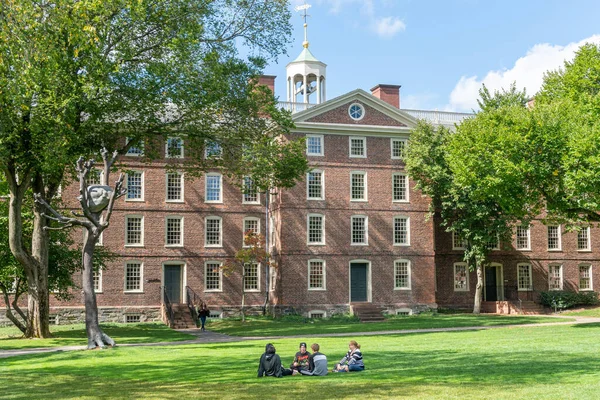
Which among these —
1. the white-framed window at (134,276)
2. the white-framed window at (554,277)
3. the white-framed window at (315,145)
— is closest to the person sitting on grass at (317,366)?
the white-framed window at (134,276)

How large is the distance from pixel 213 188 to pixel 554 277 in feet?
71.3

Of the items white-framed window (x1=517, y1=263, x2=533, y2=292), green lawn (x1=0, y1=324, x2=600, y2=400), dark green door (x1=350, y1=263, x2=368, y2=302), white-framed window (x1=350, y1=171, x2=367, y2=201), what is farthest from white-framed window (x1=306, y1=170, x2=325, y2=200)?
green lawn (x1=0, y1=324, x2=600, y2=400)

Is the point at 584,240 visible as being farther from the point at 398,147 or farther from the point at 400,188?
the point at 398,147

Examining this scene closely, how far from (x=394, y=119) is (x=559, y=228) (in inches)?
528

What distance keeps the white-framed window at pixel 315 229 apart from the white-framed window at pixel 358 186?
86.5 inches

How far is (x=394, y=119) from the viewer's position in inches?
1651

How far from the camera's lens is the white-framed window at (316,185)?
40844 millimetres

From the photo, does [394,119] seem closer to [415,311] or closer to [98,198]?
[415,311]

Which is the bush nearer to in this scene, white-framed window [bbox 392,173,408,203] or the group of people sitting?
white-framed window [bbox 392,173,408,203]

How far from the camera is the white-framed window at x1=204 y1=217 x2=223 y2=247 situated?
4091cm

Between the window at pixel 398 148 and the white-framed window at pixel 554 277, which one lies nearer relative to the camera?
the window at pixel 398 148

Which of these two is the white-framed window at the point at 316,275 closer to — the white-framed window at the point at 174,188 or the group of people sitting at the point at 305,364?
the white-framed window at the point at 174,188

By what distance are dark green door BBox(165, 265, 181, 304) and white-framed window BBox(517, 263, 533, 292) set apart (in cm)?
2054

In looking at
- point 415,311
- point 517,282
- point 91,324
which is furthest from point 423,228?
point 91,324
